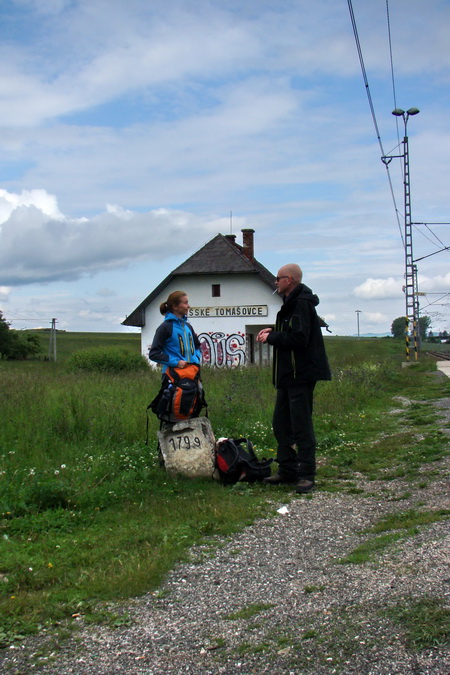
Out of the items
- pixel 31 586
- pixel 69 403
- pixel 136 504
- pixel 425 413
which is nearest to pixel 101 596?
pixel 31 586

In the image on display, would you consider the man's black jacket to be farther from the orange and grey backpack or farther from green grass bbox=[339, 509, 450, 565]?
green grass bbox=[339, 509, 450, 565]

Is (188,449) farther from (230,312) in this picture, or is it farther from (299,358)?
(230,312)

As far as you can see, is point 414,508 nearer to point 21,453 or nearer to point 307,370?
point 307,370

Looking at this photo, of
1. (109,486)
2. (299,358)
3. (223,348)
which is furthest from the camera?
(223,348)

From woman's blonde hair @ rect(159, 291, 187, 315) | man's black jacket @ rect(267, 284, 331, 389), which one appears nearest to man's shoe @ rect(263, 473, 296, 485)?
man's black jacket @ rect(267, 284, 331, 389)

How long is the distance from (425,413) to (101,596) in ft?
33.2

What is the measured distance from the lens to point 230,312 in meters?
39.1

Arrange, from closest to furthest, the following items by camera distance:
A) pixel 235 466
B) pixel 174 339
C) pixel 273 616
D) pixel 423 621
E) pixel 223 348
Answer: pixel 423 621 → pixel 273 616 → pixel 235 466 → pixel 174 339 → pixel 223 348

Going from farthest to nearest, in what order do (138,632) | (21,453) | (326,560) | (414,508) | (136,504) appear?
A: (21,453) → (136,504) → (414,508) → (326,560) → (138,632)

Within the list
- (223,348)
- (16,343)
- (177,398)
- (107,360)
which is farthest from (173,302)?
(16,343)

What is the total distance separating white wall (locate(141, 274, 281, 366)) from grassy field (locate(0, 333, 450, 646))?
25.8 metres

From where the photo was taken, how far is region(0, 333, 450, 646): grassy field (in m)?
4.18

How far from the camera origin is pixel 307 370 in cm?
672

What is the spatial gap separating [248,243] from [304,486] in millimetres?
34844
